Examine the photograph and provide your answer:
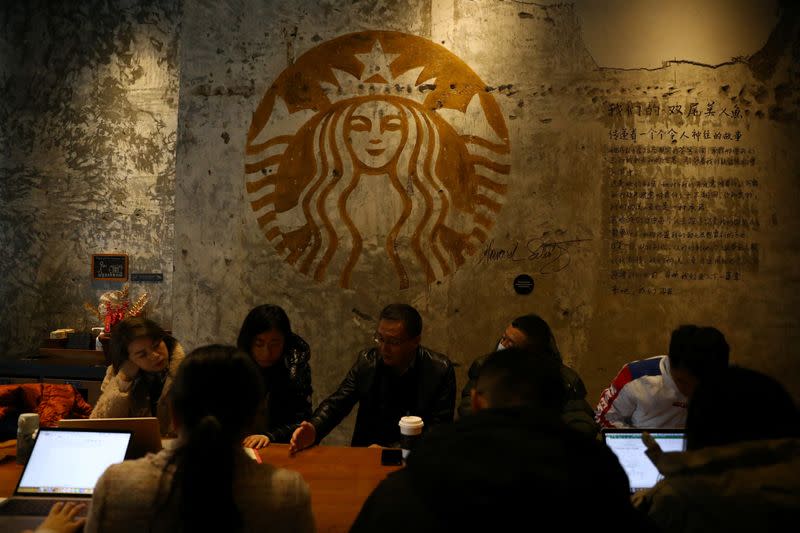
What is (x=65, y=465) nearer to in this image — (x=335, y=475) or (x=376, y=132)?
(x=335, y=475)

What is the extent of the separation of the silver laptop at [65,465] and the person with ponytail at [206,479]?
0.79 metres

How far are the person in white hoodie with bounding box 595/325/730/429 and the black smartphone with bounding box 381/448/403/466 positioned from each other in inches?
39.8

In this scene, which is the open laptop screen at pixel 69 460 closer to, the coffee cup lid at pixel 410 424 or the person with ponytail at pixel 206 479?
the person with ponytail at pixel 206 479

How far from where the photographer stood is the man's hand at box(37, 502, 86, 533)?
1646 mm

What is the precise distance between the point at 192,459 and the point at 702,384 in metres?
1.09

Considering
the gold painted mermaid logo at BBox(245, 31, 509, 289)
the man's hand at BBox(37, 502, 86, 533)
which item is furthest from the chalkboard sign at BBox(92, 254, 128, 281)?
the man's hand at BBox(37, 502, 86, 533)

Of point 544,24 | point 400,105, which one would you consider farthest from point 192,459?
point 544,24

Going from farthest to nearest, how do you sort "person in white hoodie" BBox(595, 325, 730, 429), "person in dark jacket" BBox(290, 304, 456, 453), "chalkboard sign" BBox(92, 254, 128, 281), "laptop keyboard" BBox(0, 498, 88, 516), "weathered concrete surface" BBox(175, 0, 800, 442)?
"chalkboard sign" BBox(92, 254, 128, 281)
"weathered concrete surface" BBox(175, 0, 800, 442)
"person in dark jacket" BBox(290, 304, 456, 453)
"person in white hoodie" BBox(595, 325, 730, 429)
"laptop keyboard" BBox(0, 498, 88, 516)

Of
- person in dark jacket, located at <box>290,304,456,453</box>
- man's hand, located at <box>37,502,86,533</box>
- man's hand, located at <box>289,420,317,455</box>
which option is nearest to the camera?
man's hand, located at <box>37,502,86,533</box>

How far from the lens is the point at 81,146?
5281 millimetres

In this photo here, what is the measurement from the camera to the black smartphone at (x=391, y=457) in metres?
2.36
